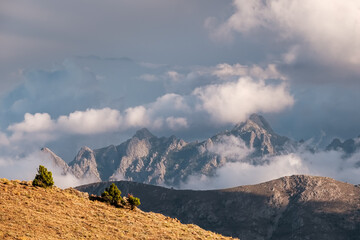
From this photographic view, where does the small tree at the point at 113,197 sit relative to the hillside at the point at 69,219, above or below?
above

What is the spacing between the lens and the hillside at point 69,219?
264 feet

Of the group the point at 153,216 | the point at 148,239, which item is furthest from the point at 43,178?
the point at 148,239

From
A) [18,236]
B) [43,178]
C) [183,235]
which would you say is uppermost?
[43,178]

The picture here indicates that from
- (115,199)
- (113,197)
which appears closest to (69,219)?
(115,199)

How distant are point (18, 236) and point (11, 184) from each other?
103 ft

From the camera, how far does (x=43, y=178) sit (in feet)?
351

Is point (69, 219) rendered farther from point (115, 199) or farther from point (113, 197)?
point (113, 197)

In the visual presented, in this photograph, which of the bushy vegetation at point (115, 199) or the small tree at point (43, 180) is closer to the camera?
the small tree at point (43, 180)

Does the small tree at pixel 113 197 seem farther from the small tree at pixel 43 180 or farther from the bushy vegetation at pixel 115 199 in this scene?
the small tree at pixel 43 180

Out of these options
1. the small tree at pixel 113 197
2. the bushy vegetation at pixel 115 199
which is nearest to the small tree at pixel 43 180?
the bushy vegetation at pixel 115 199

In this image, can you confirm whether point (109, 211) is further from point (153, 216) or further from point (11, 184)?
point (11, 184)

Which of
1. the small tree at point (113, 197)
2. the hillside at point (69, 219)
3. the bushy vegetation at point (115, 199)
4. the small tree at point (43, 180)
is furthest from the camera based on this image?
the bushy vegetation at point (115, 199)

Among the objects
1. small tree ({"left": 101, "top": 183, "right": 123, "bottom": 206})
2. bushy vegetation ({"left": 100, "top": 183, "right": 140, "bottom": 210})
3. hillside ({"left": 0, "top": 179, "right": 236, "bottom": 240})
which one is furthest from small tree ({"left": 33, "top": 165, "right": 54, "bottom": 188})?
small tree ({"left": 101, "top": 183, "right": 123, "bottom": 206})

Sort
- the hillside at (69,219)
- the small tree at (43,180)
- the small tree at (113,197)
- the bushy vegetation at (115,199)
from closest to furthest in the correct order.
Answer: the hillside at (69,219), the small tree at (43,180), the small tree at (113,197), the bushy vegetation at (115,199)
